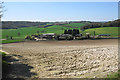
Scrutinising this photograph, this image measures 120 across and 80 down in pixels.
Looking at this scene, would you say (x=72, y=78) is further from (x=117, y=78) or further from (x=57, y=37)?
(x=57, y=37)

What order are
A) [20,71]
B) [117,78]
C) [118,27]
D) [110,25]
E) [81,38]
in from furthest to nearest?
[110,25]
[118,27]
[81,38]
[20,71]
[117,78]

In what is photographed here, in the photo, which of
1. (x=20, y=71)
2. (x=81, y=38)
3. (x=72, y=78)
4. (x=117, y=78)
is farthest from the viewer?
(x=81, y=38)

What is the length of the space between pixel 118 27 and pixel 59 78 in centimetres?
6078

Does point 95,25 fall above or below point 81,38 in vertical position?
above

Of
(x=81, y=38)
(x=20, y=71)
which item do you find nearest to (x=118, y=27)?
(x=81, y=38)

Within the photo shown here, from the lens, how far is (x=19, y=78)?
37.9ft

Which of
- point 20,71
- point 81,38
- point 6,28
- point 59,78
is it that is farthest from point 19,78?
point 6,28

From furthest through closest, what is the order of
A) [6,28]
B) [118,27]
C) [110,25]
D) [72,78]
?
[6,28], [110,25], [118,27], [72,78]

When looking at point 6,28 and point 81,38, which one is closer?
point 81,38

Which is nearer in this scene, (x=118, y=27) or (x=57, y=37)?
(x=57, y=37)

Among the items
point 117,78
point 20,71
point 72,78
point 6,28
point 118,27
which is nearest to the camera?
point 117,78

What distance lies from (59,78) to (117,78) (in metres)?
3.99

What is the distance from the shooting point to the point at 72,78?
11.0m

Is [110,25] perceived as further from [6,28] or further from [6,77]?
[6,77]
